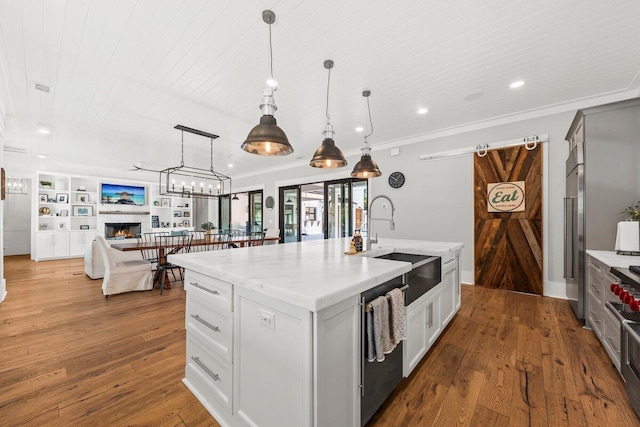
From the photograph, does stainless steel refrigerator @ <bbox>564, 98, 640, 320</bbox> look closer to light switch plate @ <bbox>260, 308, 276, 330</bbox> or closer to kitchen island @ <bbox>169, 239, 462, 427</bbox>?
kitchen island @ <bbox>169, 239, 462, 427</bbox>

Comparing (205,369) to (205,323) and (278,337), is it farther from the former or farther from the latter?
(278,337)

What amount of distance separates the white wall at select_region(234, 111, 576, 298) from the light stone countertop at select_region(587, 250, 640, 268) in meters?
1.36

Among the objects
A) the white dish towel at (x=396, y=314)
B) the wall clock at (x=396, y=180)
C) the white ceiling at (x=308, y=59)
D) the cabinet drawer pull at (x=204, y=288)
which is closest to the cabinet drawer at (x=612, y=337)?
the white dish towel at (x=396, y=314)

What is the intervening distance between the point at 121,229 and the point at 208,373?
29.1ft

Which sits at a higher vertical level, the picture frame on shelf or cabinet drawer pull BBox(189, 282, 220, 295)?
the picture frame on shelf

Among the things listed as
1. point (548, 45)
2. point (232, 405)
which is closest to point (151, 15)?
point (232, 405)

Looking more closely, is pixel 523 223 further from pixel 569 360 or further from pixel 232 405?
pixel 232 405

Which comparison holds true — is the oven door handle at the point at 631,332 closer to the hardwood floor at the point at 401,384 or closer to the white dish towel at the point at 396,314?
the hardwood floor at the point at 401,384

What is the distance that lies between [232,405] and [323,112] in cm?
355

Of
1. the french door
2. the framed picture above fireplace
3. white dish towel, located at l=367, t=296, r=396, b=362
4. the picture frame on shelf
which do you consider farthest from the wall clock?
the picture frame on shelf

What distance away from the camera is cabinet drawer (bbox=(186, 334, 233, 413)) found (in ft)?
4.87

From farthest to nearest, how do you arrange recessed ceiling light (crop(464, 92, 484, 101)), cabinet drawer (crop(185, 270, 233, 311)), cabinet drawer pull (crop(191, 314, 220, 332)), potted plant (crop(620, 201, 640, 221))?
recessed ceiling light (crop(464, 92, 484, 101)) → potted plant (crop(620, 201, 640, 221)) → cabinet drawer pull (crop(191, 314, 220, 332)) → cabinet drawer (crop(185, 270, 233, 311))

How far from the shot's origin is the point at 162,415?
1.57 metres

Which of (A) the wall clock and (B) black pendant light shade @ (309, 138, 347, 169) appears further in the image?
(A) the wall clock
